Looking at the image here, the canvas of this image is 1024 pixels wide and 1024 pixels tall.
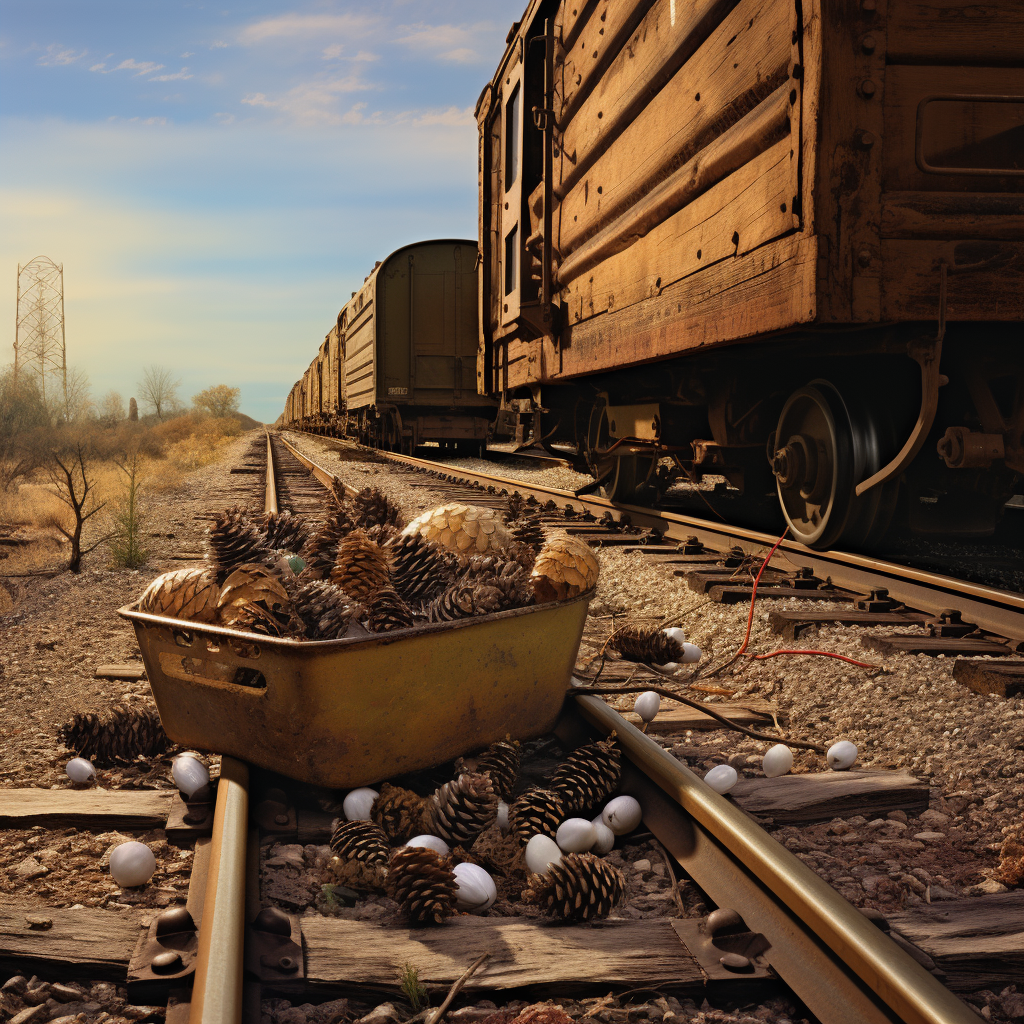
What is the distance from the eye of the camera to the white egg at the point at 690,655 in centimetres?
352

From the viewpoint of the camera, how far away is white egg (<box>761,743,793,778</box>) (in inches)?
91.2

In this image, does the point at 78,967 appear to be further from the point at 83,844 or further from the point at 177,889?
the point at 83,844

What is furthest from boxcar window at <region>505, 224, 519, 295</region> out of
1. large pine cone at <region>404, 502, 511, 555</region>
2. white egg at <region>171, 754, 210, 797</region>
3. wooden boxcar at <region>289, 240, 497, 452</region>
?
wooden boxcar at <region>289, 240, 497, 452</region>

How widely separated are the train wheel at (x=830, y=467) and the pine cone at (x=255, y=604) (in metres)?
3.27

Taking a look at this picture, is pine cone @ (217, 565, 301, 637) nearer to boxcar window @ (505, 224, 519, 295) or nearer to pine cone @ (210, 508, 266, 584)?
pine cone @ (210, 508, 266, 584)

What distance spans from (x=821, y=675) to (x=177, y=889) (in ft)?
7.40

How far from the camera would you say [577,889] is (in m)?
1.58

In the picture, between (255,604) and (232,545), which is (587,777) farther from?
(232,545)

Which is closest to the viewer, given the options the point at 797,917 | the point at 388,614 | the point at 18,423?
the point at 797,917

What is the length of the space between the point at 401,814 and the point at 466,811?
6.4 inches

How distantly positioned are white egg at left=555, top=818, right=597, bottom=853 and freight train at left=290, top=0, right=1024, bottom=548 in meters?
2.07

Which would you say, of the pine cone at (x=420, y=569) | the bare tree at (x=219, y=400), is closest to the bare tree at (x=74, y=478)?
the pine cone at (x=420, y=569)

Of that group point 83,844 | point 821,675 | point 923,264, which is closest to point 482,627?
point 83,844

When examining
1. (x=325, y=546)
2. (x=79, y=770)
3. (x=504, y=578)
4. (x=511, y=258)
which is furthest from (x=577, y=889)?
(x=511, y=258)
